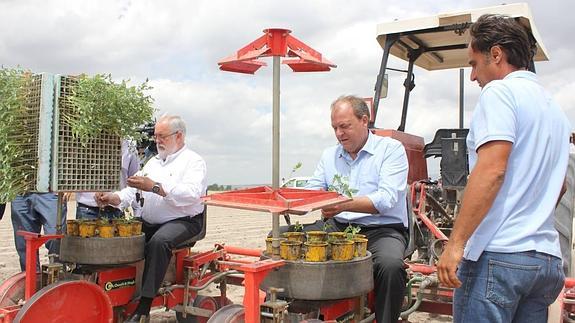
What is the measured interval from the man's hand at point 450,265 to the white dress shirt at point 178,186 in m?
2.55

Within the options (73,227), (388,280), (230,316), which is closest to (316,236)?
(388,280)

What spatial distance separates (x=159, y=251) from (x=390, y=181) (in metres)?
1.70

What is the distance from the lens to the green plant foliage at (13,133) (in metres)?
3.50

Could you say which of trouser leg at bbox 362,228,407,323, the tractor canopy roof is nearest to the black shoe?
trouser leg at bbox 362,228,407,323

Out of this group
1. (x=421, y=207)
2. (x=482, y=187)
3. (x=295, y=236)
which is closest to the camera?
(x=482, y=187)

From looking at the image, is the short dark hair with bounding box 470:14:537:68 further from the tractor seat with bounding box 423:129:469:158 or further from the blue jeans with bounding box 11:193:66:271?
the blue jeans with bounding box 11:193:66:271

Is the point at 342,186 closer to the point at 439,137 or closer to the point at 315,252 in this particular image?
the point at 315,252

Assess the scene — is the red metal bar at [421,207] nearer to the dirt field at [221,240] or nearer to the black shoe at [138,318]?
the dirt field at [221,240]

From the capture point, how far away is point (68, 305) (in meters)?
3.79

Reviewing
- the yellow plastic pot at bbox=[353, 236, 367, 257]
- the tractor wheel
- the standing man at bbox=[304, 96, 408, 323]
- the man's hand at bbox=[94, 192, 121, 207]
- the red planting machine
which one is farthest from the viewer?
the tractor wheel

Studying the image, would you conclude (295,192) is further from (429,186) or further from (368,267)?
(429,186)

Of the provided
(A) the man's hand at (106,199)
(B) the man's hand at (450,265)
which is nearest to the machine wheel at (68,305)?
(A) the man's hand at (106,199)

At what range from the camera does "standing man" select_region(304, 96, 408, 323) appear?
3.55 m

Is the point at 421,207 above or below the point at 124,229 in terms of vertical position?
above
